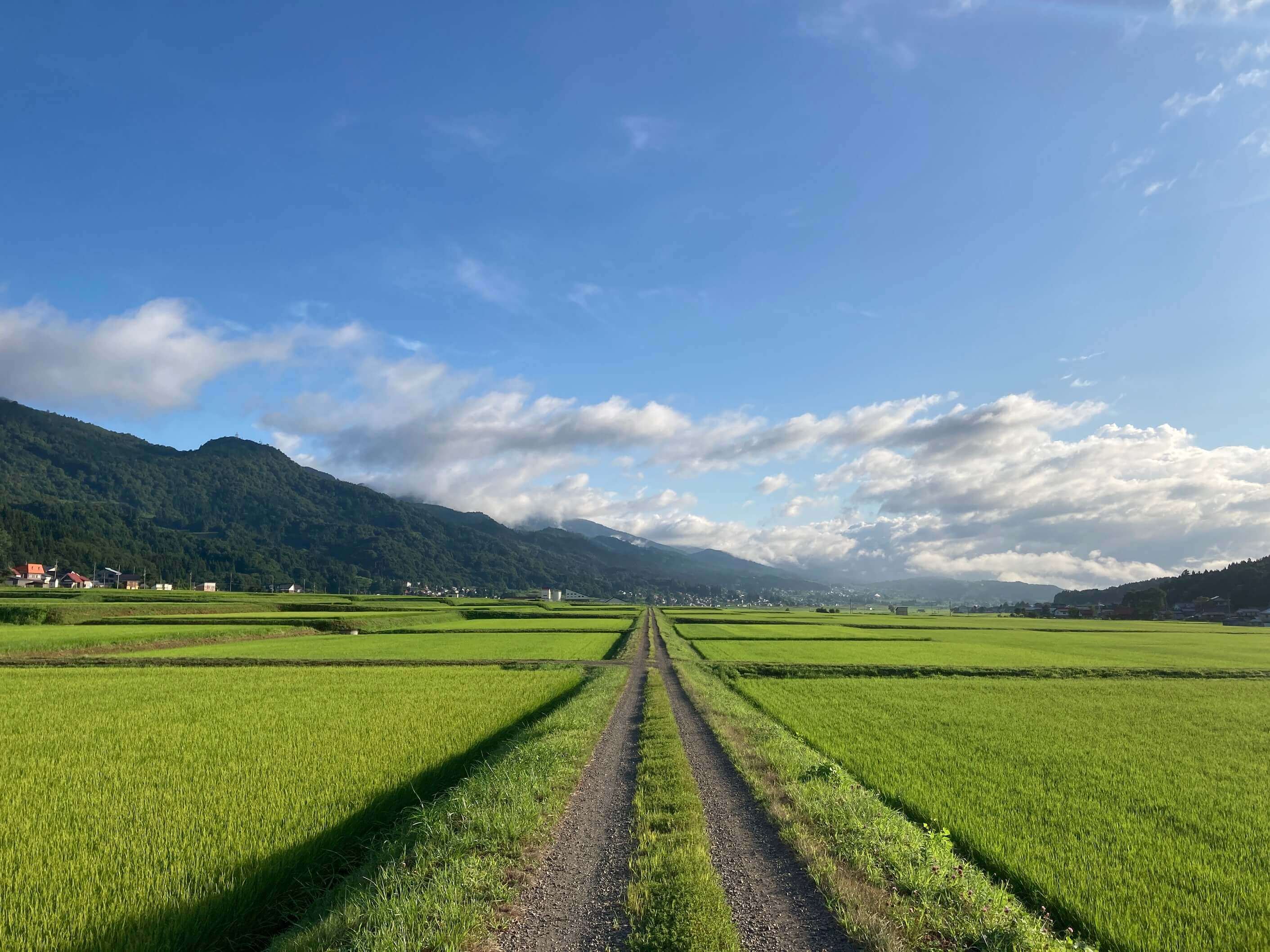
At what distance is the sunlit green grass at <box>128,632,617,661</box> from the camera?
36.6 m

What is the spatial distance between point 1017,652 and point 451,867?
5294 cm

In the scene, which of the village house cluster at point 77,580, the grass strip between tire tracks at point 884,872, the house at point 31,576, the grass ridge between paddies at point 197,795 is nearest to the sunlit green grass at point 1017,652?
the grass ridge between paddies at point 197,795

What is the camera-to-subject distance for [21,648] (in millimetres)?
34656

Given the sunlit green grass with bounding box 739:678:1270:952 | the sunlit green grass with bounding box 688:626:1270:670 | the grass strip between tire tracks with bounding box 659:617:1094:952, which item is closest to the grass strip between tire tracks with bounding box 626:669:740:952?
the grass strip between tire tracks with bounding box 659:617:1094:952

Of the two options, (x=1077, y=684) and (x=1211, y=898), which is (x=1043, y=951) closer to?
(x=1211, y=898)

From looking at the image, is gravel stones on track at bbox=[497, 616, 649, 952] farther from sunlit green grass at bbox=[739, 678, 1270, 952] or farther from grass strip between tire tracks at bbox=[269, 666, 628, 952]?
sunlit green grass at bbox=[739, 678, 1270, 952]

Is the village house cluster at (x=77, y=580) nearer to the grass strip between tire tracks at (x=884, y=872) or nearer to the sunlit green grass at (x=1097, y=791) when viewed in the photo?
the sunlit green grass at (x=1097, y=791)

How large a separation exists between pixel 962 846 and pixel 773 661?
29067mm

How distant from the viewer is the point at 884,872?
7.51 metres

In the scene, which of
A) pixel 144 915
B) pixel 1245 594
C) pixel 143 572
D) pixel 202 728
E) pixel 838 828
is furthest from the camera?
pixel 143 572

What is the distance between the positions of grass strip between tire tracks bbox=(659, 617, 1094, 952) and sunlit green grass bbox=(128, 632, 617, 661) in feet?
88.0

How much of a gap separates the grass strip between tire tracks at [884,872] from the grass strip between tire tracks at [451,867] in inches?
138

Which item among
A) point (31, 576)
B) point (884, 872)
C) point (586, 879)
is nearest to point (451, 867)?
point (586, 879)

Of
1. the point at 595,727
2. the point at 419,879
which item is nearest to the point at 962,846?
the point at 419,879
